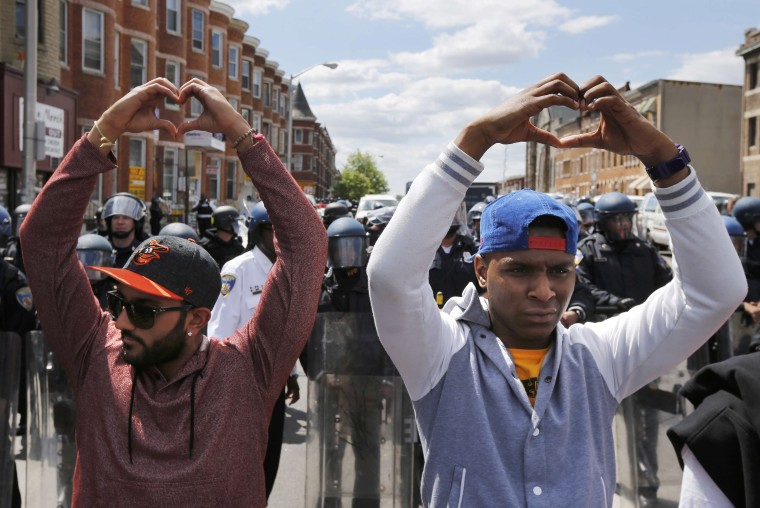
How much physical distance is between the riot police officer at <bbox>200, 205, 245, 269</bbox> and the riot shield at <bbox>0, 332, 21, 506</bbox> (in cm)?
503

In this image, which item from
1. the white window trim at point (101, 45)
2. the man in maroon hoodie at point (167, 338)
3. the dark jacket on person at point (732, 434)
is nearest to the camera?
the dark jacket on person at point (732, 434)

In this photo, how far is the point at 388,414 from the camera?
16.2ft

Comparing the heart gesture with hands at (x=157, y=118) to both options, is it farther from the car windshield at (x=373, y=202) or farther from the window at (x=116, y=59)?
the window at (x=116, y=59)

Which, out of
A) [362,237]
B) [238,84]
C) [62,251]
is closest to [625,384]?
[62,251]

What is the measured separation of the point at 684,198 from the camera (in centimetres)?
209

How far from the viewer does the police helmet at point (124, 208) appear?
653cm

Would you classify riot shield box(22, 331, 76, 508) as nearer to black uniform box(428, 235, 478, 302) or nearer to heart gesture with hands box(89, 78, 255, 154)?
heart gesture with hands box(89, 78, 255, 154)

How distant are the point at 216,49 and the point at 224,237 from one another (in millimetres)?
37967

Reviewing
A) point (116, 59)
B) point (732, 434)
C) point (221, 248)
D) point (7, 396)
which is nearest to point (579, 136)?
point (732, 434)

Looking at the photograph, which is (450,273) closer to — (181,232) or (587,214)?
(181,232)

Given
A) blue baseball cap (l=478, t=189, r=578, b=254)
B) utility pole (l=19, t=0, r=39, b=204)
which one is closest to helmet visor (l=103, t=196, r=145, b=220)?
blue baseball cap (l=478, t=189, r=578, b=254)

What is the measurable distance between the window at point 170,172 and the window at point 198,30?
293 inches

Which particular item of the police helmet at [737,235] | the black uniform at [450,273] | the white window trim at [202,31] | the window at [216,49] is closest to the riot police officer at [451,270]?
the black uniform at [450,273]

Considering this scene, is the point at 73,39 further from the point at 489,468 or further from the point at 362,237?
the point at 489,468
